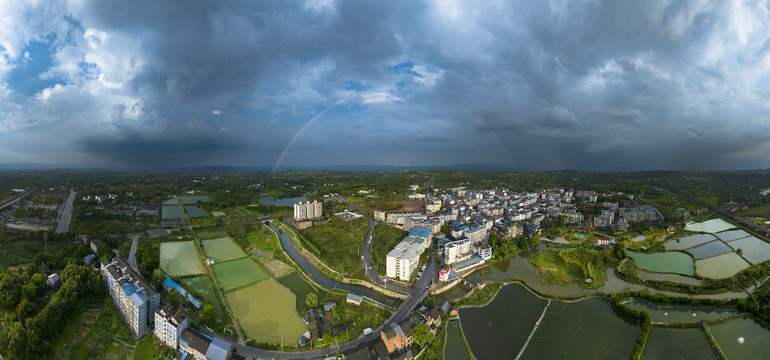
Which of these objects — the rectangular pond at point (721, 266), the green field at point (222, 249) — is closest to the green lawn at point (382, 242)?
the green field at point (222, 249)

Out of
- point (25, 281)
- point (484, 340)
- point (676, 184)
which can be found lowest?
point (484, 340)

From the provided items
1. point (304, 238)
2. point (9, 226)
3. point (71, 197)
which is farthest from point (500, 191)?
point (71, 197)

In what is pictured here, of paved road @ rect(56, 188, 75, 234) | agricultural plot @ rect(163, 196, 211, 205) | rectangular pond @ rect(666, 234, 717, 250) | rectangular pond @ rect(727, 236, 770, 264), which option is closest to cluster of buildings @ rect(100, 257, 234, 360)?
paved road @ rect(56, 188, 75, 234)

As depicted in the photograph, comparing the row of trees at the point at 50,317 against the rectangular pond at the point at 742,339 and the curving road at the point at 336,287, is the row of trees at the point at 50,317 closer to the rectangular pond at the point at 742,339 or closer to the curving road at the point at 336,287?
the curving road at the point at 336,287

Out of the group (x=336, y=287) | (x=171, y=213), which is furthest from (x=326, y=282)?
(x=171, y=213)

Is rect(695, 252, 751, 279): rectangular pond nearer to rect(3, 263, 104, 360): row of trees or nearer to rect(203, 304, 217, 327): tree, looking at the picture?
rect(203, 304, 217, 327): tree

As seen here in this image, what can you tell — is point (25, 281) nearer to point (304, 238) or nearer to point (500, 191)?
point (304, 238)

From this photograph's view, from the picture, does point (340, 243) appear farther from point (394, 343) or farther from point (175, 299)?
point (394, 343)
